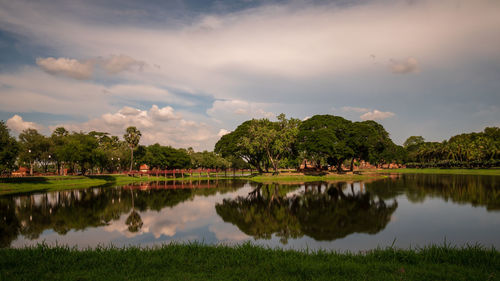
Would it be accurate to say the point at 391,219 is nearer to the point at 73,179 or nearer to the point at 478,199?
the point at 478,199

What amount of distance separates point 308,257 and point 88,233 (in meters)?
13.7

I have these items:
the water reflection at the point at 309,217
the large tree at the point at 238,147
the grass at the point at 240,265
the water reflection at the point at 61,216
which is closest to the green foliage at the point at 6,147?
the water reflection at the point at 61,216

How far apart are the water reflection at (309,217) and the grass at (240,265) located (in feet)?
15.8

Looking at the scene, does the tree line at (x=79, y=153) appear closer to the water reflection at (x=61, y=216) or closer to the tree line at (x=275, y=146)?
the tree line at (x=275, y=146)

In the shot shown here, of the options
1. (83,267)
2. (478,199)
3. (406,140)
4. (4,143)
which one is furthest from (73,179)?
(406,140)

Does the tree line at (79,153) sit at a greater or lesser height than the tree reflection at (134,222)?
greater

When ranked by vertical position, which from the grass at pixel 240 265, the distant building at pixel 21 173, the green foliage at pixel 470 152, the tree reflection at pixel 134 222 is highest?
the green foliage at pixel 470 152

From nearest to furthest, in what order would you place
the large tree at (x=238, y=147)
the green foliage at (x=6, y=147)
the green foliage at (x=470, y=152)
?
the green foliage at (x=6, y=147), the large tree at (x=238, y=147), the green foliage at (x=470, y=152)

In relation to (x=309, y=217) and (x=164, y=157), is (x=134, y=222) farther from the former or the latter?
(x=164, y=157)

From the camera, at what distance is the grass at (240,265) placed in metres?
8.56

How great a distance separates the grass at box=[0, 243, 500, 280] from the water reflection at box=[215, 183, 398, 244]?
4.81 m

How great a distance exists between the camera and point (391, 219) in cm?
2031

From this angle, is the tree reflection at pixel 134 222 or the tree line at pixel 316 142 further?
the tree line at pixel 316 142

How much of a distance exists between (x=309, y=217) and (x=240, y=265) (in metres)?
12.3
